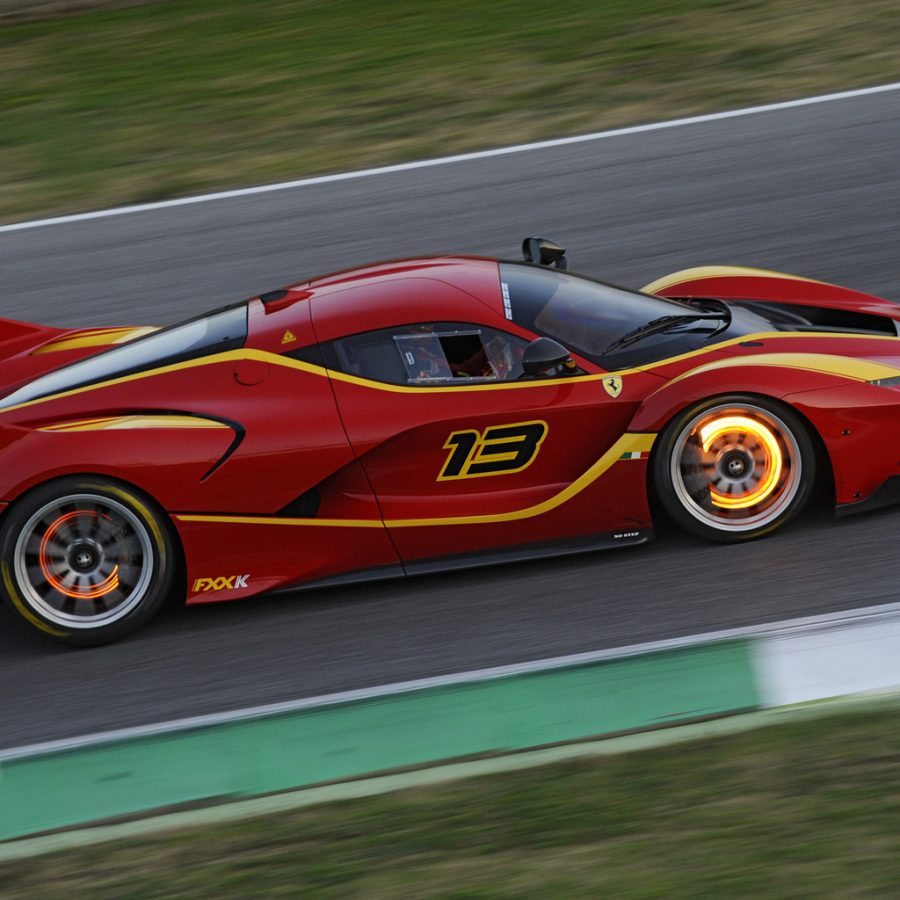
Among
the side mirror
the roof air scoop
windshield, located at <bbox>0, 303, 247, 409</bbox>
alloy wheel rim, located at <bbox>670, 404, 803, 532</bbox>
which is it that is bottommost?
alloy wheel rim, located at <bbox>670, 404, 803, 532</bbox>

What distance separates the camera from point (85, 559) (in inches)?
219

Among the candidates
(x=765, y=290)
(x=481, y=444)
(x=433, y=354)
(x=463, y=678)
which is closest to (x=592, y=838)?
(x=463, y=678)

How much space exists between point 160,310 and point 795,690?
5621 mm

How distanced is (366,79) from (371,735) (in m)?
8.40

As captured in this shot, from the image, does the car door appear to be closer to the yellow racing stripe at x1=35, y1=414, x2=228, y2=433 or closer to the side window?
the side window

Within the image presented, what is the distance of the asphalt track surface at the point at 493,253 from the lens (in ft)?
17.4

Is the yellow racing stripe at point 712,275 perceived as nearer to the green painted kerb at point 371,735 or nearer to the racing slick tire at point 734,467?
the racing slick tire at point 734,467

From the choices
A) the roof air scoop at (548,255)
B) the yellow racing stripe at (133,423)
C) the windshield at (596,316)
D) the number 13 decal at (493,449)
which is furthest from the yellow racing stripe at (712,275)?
the yellow racing stripe at (133,423)

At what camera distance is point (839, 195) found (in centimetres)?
949

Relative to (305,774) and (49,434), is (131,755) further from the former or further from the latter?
(49,434)

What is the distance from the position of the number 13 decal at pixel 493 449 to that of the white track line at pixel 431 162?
207 inches

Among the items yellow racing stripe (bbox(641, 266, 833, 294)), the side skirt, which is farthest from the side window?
yellow racing stripe (bbox(641, 266, 833, 294))

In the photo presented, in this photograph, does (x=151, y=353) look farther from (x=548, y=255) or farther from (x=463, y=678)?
(x=463, y=678)

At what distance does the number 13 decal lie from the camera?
5.58 meters
